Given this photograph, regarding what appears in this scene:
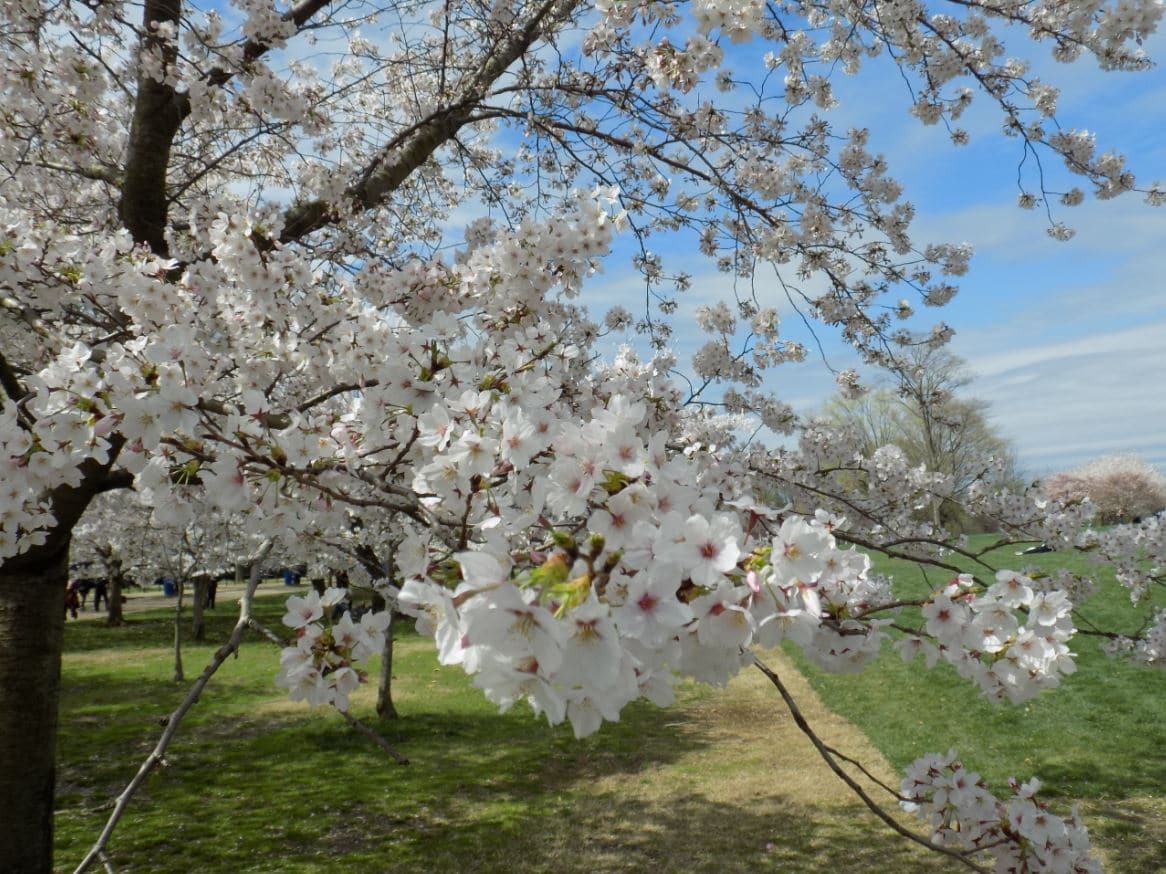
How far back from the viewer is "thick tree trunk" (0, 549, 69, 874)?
423 cm

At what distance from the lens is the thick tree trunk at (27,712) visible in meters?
4.23

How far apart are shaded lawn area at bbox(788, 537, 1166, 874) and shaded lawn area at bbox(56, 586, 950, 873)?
2.44 ft

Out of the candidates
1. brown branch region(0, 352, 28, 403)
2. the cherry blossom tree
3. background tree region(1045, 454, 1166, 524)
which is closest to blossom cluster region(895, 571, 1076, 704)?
the cherry blossom tree

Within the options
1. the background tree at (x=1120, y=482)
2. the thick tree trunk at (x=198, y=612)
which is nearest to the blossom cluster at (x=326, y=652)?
the thick tree trunk at (x=198, y=612)

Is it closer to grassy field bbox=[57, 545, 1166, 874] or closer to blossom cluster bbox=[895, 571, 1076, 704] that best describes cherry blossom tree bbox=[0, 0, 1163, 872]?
blossom cluster bbox=[895, 571, 1076, 704]

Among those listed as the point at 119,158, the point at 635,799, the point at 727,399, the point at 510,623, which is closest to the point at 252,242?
the point at 510,623

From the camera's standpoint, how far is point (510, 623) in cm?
110

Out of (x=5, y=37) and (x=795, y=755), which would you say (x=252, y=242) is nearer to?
(x=5, y=37)

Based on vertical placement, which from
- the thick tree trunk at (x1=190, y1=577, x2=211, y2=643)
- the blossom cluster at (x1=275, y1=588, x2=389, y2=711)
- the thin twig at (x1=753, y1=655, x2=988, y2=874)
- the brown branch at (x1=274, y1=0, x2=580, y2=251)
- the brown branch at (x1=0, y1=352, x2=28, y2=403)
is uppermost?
the brown branch at (x1=274, y1=0, x2=580, y2=251)

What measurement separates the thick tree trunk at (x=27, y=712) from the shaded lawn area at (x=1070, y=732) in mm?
5869

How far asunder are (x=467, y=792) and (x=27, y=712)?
423cm

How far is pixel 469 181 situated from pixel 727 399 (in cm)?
313

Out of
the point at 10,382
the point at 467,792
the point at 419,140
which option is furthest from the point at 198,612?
the point at 419,140

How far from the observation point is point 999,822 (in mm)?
2672
